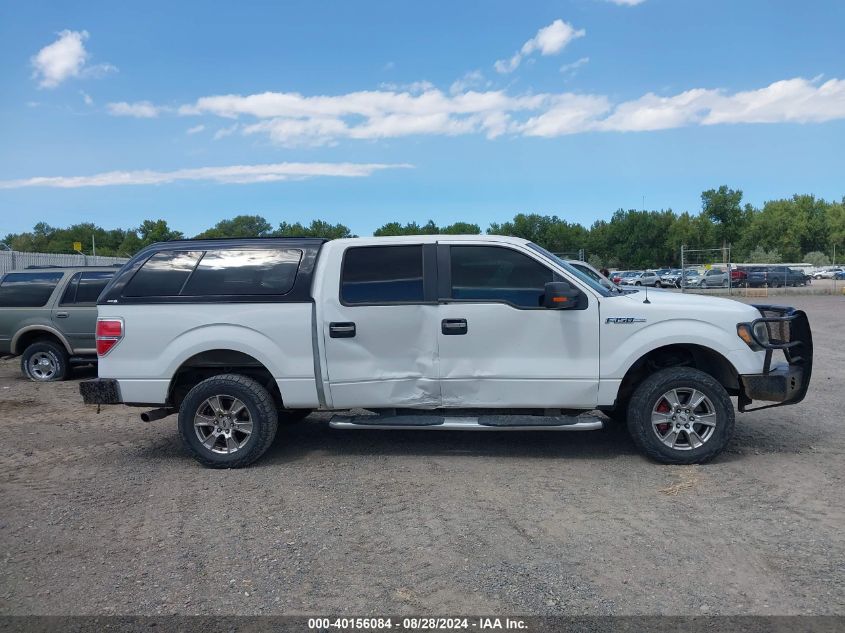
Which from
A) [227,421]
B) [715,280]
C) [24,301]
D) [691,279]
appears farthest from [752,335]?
[691,279]

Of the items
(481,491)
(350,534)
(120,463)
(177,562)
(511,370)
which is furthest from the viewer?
(120,463)

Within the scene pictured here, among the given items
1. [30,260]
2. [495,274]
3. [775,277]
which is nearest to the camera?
[495,274]

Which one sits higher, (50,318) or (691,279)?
(50,318)

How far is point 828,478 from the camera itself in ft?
18.2

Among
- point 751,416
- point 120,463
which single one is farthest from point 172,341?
point 751,416

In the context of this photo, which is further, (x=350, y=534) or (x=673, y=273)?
(x=673, y=273)

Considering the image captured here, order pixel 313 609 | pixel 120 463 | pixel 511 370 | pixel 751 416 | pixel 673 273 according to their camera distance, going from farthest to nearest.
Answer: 1. pixel 673 273
2. pixel 751 416
3. pixel 120 463
4. pixel 511 370
5. pixel 313 609

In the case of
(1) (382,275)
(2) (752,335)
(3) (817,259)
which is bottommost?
(2) (752,335)

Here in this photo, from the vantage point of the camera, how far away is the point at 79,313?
1156 cm

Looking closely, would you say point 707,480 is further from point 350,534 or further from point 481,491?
point 350,534

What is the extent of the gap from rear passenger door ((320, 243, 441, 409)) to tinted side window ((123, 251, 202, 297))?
52.4 inches

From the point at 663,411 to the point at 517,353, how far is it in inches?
52.9

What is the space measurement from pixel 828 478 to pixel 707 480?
3.21ft

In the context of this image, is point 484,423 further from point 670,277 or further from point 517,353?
point 670,277
